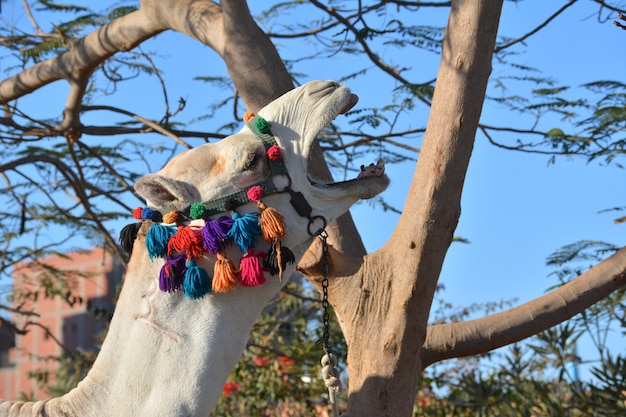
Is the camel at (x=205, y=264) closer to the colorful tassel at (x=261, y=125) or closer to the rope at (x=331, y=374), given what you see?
the colorful tassel at (x=261, y=125)

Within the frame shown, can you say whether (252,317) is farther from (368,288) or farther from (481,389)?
(481,389)

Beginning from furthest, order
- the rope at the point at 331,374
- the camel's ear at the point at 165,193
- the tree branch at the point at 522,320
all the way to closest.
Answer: the tree branch at the point at 522,320, the rope at the point at 331,374, the camel's ear at the point at 165,193

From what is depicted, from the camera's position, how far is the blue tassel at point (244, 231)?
3.02 meters

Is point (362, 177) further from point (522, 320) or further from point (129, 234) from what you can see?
point (522, 320)

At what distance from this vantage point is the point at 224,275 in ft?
9.61

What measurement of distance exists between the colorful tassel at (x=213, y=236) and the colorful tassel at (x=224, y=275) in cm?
3

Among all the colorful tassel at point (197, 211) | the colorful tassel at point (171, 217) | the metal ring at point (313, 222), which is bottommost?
the colorful tassel at point (171, 217)

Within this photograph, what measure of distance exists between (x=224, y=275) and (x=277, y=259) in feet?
0.70

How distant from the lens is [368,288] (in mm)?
3764

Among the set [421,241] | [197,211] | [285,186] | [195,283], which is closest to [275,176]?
[285,186]

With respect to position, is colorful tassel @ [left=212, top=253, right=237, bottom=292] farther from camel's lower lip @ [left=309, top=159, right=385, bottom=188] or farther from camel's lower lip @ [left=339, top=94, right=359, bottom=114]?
camel's lower lip @ [left=339, top=94, right=359, bottom=114]

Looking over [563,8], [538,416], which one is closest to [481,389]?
[538,416]

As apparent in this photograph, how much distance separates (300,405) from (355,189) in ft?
17.9

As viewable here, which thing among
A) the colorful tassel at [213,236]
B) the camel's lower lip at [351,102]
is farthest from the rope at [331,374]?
the camel's lower lip at [351,102]
